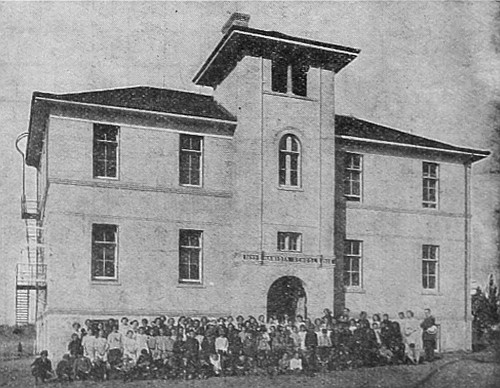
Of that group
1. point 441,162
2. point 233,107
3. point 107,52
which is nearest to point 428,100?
point 441,162

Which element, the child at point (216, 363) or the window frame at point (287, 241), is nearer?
the child at point (216, 363)

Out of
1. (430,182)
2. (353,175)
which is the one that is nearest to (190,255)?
(353,175)

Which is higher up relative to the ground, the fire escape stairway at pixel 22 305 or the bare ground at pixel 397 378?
the fire escape stairway at pixel 22 305

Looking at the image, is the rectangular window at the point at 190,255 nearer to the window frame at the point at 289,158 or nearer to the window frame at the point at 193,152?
the window frame at the point at 193,152

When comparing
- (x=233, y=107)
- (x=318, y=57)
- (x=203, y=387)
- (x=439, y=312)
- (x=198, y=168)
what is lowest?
(x=203, y=387)

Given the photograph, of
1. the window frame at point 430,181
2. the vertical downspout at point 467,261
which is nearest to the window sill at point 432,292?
the vertical downspout at point 467,261

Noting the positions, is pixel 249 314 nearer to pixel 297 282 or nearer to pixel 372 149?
pixel 297 282
